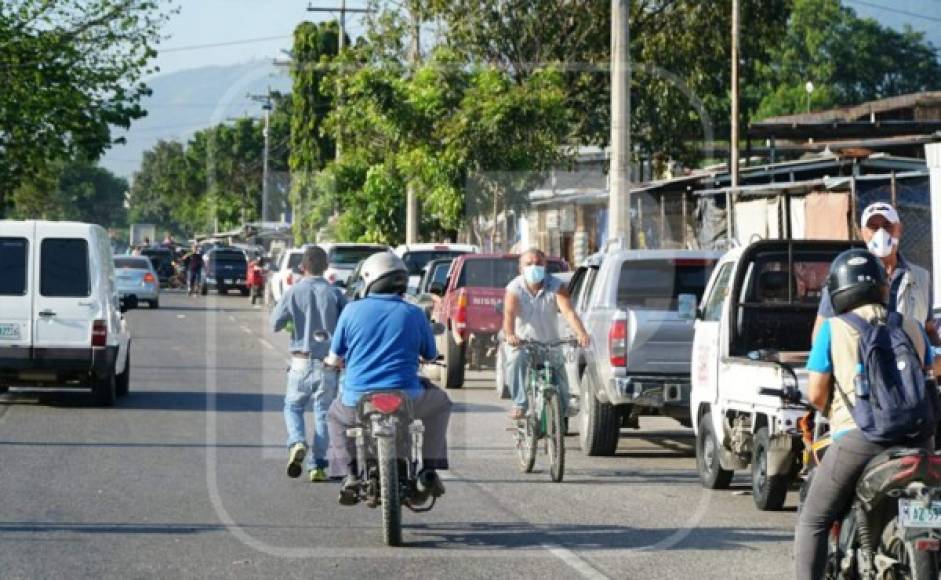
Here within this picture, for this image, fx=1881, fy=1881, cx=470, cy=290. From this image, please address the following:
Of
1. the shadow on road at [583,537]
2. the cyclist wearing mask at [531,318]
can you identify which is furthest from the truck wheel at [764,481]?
the cyclist wearing mask at [531,318]

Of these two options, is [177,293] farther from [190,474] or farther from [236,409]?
[190,474]

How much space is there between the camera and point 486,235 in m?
46.7

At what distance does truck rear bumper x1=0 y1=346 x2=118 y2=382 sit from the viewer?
816 inches

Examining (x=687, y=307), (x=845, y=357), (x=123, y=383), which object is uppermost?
(x=687, y=307)

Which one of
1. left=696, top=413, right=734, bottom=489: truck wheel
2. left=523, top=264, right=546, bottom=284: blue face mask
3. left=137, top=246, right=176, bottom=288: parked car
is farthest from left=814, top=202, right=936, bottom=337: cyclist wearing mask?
left=137, top=246, right=176, bottom=288: parked car

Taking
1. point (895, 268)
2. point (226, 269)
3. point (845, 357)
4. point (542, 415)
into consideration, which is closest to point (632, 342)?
point (542, 415)

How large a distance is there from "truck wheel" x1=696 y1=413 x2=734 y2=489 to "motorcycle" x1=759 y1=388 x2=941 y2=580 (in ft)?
19.8

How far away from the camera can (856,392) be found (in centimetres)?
775

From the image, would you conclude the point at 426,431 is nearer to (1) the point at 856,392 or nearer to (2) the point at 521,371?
(2) the point at 521,371

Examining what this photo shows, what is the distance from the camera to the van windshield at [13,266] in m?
20.9

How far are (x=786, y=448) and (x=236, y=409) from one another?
32.6 ft

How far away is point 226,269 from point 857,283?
196 feet

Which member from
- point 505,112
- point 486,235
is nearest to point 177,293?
point 486,235

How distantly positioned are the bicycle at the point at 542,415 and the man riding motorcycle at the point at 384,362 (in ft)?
10.4
